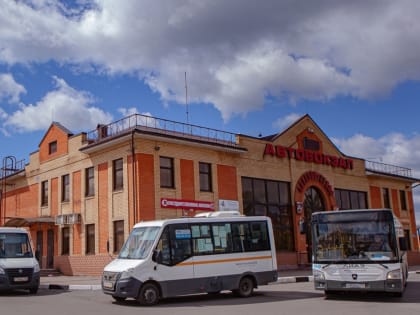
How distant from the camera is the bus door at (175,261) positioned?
46.7 feet

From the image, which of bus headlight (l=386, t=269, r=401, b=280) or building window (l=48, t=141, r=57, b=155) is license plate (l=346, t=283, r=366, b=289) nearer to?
bus headlight (l=386, t=269, r=401, b=280)

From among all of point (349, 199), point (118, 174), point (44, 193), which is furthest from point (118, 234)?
point (349, 199)

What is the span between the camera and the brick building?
25281 millimetres

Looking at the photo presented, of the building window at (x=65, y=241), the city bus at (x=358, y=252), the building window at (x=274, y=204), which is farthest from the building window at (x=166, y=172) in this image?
the city bus at (x=358, y=252)

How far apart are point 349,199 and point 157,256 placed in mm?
25668

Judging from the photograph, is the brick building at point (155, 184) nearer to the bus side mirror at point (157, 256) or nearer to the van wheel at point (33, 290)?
the van wheel at point (33, 290)

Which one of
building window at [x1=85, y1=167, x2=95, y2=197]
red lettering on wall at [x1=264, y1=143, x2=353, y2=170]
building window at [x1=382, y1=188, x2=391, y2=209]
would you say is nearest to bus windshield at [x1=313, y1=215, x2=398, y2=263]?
building window at [x1=85, y1=167, x2=95, y2=197]

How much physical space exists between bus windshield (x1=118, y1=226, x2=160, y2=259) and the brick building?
323 inches

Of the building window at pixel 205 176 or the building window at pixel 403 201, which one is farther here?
the building window at pixel 403 201

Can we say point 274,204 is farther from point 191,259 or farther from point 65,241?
point 191,259

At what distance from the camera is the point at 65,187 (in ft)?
97.3

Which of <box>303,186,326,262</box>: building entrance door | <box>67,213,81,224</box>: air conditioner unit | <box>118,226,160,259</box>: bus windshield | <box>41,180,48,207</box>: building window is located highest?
<box>41,180,48,207</box>: building window

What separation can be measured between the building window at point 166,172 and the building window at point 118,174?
1.99 m

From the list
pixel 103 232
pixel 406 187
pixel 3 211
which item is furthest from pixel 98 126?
pixel 406 187
